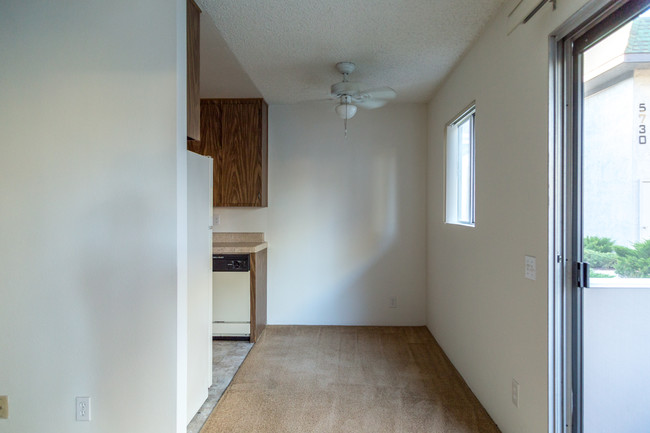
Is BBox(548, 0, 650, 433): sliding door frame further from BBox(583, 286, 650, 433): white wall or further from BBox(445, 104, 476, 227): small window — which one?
BBox(445, 104, 476, 227): small window

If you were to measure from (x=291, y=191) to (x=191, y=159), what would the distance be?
2.00 meters

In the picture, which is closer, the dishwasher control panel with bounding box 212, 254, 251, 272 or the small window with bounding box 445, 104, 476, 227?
the small window with bounding box 445, 104, 476, 227

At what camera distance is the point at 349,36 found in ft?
8.01

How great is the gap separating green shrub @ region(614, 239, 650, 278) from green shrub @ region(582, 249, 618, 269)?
21mm

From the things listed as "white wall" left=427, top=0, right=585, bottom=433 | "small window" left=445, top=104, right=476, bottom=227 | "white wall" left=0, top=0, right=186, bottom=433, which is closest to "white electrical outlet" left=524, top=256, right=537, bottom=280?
"white wall" left=427, top=0, right=585, bottom=433

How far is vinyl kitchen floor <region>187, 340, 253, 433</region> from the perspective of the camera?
224 centimetres

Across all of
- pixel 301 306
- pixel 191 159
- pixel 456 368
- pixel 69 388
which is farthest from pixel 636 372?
pixel 301 306

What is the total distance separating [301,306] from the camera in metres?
4.11

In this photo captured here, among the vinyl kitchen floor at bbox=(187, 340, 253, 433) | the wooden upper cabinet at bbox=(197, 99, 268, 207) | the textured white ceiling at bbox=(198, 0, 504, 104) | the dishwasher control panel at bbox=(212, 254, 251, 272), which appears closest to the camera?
the textured white ceiling at bbox=(198, 0, 504, 104)

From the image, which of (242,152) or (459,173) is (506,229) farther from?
(242,152)

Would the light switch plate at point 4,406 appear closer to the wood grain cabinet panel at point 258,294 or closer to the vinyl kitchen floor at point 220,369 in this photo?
the vinyl kitchen floor at point 220,369

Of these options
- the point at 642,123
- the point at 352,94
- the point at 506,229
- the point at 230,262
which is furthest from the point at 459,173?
the point at 230,262

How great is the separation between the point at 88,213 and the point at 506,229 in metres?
2.20

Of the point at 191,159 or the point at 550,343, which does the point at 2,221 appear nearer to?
the point at 191,159
